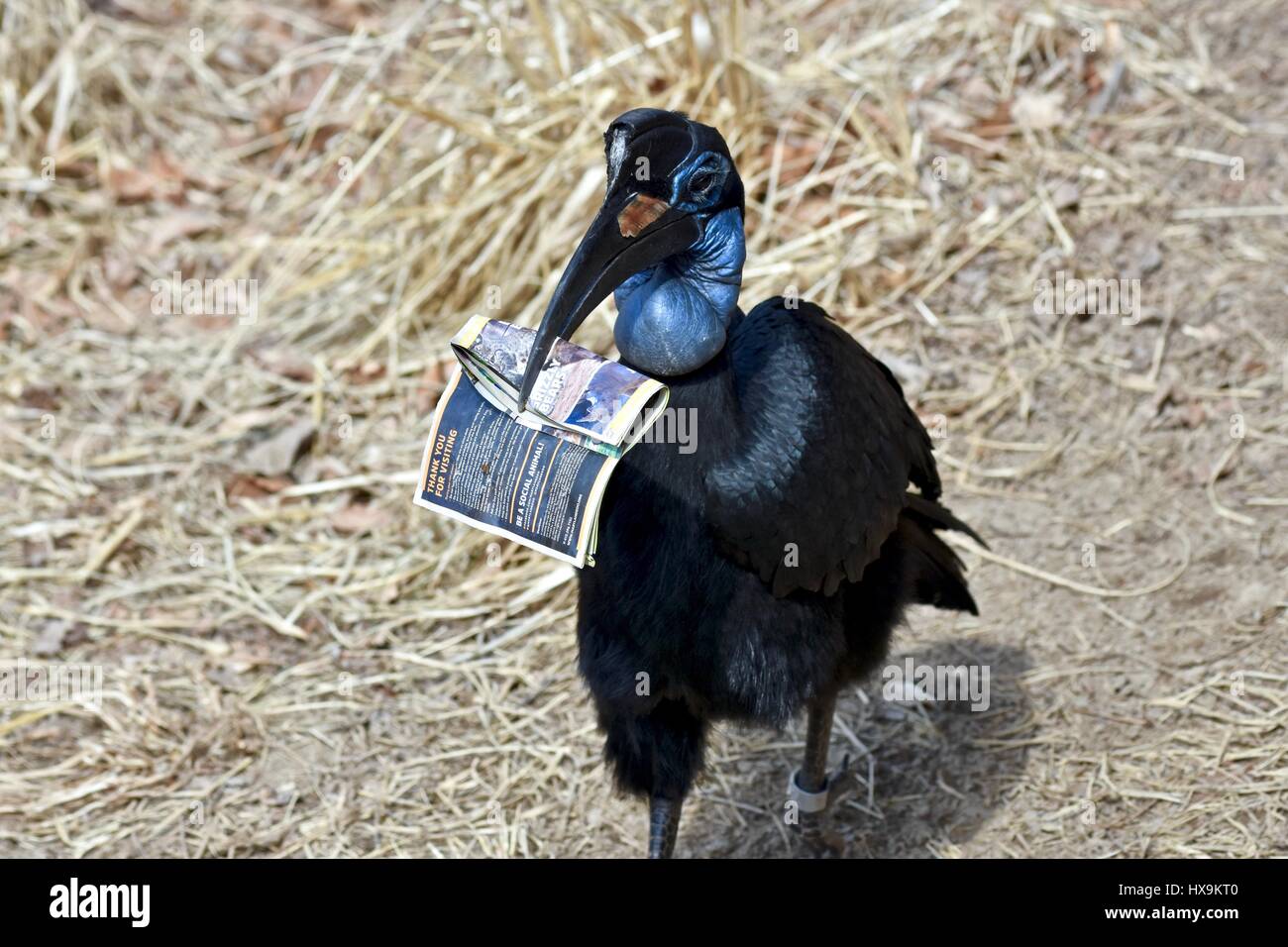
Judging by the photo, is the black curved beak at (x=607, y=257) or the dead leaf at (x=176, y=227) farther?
the dead leaf at (x=176, y=227)

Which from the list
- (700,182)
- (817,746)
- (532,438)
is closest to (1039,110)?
(817,746)

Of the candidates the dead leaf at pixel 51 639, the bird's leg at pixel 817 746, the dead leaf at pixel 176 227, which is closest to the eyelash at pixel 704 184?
the bird's leg at pixel 817 746

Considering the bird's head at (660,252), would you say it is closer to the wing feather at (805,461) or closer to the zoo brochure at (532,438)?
the zoo brochure at (532,438)

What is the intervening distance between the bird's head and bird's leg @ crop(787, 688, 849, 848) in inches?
49.8

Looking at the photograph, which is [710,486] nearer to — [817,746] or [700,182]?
[700,182]

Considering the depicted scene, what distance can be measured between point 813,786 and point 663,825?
1.73ft

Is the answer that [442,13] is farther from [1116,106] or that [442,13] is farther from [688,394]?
[688,394]

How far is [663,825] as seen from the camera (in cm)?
362

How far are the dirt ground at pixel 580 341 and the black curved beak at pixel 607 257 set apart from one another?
5.82 ft

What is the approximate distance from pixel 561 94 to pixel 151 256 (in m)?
2.11

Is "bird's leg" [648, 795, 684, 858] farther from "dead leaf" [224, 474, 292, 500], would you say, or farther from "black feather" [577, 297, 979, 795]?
"dead leaf" [224, 474, 292, 500]

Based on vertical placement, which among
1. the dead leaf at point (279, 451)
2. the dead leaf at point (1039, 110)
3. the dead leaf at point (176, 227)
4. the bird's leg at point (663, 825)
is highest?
the dead leaf at point (1039, 110)

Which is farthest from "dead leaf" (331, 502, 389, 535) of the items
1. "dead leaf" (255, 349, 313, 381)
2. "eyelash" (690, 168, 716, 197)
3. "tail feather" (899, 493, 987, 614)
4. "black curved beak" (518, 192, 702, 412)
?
"eyelash" (690, 168, 716, 197)

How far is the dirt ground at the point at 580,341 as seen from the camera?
4109mm
